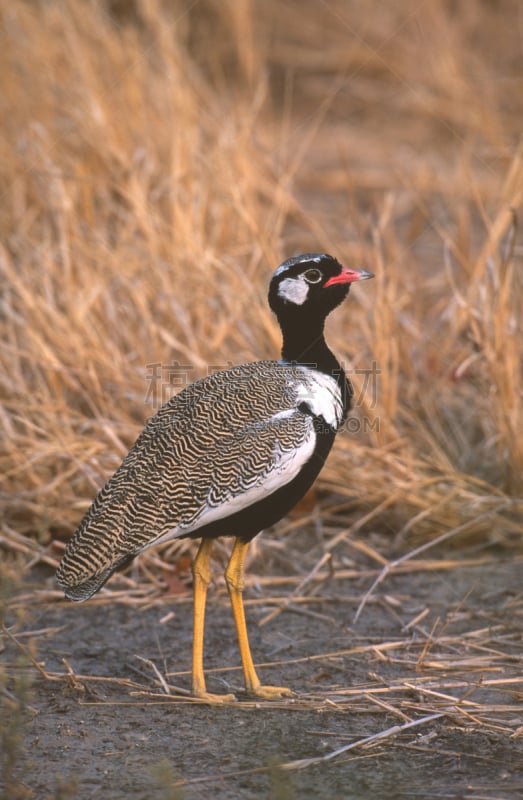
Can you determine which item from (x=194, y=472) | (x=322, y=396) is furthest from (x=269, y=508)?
(x=322, y=396)

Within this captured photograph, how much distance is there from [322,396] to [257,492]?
0.37 meters

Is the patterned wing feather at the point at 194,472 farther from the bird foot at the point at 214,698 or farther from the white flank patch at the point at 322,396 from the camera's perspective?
the bird foot at the point at 214,698

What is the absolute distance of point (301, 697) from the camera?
3.10 metres

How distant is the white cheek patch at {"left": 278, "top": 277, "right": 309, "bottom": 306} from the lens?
3.31 metres

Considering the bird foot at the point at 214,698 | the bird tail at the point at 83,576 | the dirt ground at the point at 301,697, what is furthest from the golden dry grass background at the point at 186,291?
the bird foot at the point at 214,698

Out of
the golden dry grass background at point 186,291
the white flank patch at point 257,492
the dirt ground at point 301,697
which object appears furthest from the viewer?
the golden dry grass background at point 186,291

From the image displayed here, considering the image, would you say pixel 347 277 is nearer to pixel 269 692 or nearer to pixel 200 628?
pixel 200 628

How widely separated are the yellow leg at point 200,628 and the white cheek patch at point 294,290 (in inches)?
29.0

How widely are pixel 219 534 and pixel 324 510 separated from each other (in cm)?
138

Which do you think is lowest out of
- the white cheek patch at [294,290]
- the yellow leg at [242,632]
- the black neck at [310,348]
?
the yellow leg at [242,632]

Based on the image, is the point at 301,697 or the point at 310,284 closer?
the point at 301,697

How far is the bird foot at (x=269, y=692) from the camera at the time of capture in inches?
123

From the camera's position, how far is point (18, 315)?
4.81 meters

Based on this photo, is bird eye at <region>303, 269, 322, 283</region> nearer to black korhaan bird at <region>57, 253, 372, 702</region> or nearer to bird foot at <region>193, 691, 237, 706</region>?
black korhaan bird at <region>57, 253, 372, 702</region>
